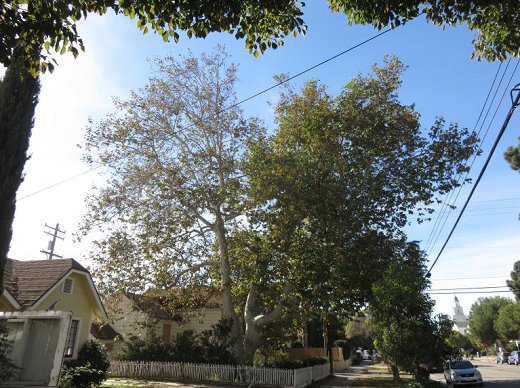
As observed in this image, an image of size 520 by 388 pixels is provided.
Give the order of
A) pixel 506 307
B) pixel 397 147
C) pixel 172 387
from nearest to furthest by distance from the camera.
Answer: pixel 172 387 → pixel 397 147 → pixel 506 307

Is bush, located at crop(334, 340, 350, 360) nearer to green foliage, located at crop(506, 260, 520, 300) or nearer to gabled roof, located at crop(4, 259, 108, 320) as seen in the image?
green foliage, located at crop(506, 260, 520, 300)

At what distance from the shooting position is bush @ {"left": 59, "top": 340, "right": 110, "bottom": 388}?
14.6 meters

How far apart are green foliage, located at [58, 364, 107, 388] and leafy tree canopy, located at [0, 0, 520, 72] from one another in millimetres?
12561

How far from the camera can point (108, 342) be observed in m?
27.6

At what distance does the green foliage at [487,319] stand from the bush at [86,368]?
7324 centimetres

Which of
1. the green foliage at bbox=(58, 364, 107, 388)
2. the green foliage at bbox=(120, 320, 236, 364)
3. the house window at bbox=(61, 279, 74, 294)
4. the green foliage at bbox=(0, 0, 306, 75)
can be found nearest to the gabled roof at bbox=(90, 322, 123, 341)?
the green foliage at bbox=(120, 320, 236, 364)

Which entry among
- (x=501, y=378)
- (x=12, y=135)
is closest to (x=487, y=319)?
A: (x=501, y=378)

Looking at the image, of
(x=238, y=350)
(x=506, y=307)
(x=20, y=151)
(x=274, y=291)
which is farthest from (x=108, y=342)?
(x=506, y=307)

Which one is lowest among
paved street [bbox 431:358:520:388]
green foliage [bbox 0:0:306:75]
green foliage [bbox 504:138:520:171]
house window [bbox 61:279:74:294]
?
paved street [bbox 431:358:520:388]

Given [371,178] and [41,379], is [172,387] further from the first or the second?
[371,178]

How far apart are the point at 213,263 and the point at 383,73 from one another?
46.1ft

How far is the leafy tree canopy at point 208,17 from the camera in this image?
6.23 meters

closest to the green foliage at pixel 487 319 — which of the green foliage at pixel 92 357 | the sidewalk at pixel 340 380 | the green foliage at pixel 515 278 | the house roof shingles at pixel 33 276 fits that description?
the green foliage at pixel 515 278

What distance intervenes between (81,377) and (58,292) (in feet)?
15.3
